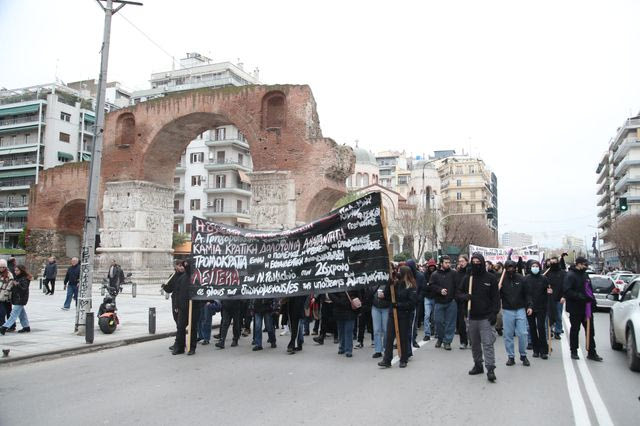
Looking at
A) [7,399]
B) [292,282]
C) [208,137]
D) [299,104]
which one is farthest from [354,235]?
[208,137]

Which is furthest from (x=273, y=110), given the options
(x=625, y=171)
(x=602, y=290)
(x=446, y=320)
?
(x=625, y=171)

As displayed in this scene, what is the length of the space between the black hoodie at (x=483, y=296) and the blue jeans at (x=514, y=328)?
47.0 inches

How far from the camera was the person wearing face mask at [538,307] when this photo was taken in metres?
9.04

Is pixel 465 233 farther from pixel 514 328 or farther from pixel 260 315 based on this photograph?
pixel 260 315

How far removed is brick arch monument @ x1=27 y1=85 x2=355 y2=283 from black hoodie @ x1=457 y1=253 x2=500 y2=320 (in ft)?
42.5

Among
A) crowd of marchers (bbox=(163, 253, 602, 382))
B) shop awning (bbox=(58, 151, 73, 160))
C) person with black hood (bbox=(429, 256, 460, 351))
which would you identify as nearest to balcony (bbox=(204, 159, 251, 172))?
shop awning (bbox=(58, 151, 73, 160))

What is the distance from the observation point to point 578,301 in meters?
8.77

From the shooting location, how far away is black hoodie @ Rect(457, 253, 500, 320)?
726 centimetres

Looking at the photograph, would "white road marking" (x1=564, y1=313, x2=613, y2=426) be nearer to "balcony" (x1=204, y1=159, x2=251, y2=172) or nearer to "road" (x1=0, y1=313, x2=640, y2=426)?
"road" (x1=0, y1=313, x2=640, y2=426)

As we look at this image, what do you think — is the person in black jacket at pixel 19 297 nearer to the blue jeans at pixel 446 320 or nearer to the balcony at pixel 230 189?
the blue jeans at pixel 446 320

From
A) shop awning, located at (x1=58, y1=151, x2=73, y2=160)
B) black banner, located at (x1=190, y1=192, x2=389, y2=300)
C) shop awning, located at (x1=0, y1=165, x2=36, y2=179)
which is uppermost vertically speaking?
shop awning, located at (x1=58, y1=151, x2=73, y2=160)

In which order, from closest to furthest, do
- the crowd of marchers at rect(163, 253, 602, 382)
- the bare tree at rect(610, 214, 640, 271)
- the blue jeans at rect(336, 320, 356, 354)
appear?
the crowd of marchers at rect(163, 253, 602, 382), the blue jeans at rect(336, 320, 356, 354), the bare tree at rect(610, 214, 640, 271)

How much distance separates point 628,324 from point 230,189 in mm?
46105

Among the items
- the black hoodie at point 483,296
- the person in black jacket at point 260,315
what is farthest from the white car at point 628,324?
the person in black jacket at point 260,315
